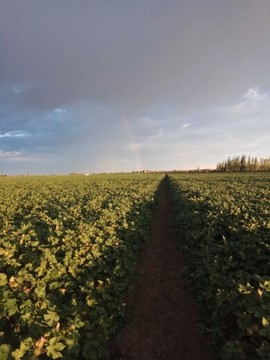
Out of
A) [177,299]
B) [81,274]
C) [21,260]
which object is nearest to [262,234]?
[177,299]

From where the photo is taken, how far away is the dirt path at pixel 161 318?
18.4 feet

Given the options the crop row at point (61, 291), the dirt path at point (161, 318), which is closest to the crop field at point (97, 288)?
the crop row at point (61, 291)

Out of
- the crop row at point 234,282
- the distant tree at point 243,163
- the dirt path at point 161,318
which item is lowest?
the dirt path at point 161,318

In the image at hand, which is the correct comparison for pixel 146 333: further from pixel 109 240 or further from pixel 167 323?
pixel 109 240

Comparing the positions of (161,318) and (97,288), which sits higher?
(97,288)

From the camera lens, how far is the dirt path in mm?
5613

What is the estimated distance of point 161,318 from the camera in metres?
6.75

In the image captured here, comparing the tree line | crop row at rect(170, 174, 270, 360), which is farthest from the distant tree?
crop row at rect(170, 174, 270, 360)

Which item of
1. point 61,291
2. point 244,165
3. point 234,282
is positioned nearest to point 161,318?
point 234,282

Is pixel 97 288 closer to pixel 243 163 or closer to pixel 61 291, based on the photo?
pixel 61 291

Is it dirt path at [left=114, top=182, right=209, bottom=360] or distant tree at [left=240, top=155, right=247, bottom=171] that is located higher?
distant tree at [left=240, top=155, right=247, bottom=171]

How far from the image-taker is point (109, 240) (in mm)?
7539

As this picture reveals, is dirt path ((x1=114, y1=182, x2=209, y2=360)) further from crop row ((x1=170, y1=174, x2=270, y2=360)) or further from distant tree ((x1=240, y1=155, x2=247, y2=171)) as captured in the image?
distant tree ((x1=240, y1=155, x2=247, y2=171))

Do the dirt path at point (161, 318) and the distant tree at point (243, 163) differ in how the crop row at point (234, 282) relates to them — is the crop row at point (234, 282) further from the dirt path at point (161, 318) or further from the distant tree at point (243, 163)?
the distant tree at point (243, 163)
